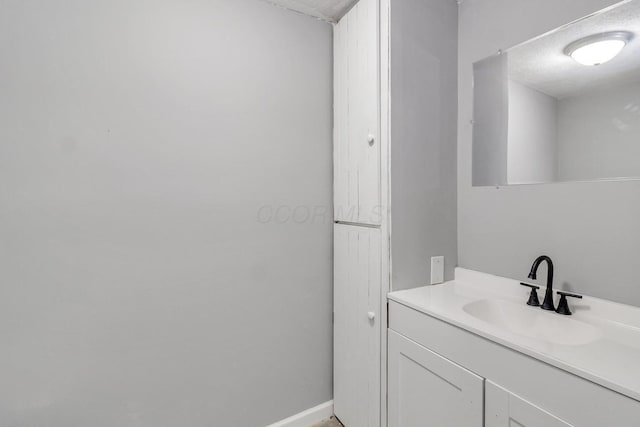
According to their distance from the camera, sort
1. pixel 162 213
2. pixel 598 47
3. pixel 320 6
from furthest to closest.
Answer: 1. pixel 320 6
2. pixel 162 213
3. pixel 598 47

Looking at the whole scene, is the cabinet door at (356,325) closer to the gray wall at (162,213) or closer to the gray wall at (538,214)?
the gray wall at (162,213)

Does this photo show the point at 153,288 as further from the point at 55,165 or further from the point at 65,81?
the point at 65,81

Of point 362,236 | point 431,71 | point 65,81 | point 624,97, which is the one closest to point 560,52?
point 624,97

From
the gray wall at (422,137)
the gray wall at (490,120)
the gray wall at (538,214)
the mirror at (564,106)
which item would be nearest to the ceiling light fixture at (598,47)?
the mirror at (564,106)

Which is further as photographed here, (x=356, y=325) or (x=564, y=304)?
(x=356, y=325)

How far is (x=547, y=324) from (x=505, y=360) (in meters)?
0.40

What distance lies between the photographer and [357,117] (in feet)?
5.10

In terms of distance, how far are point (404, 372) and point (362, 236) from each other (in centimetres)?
66

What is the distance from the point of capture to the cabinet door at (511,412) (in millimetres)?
814

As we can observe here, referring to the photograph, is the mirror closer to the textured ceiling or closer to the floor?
the textured ceiling

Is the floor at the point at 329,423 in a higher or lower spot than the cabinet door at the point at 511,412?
lower

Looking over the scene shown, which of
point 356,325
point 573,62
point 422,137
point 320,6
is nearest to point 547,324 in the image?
point 356,325

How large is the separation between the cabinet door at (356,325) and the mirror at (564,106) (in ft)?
2.36

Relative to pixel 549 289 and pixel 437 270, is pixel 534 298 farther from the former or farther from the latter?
pixel 437 270
